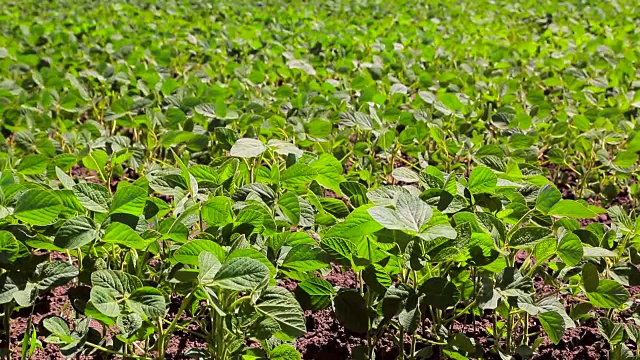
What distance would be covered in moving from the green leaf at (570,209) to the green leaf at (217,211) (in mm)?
665

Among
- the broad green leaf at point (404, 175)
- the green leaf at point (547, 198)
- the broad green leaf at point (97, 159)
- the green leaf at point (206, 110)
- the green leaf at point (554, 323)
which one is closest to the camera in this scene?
the green leaf at point (554, 323)

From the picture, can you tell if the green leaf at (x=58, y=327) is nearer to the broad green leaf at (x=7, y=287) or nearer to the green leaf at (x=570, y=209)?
the broad green leaf at (x=7, y=287)

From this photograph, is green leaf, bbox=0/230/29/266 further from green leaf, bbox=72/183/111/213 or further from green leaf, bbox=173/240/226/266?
green leaf, bbox=173/240/226/266

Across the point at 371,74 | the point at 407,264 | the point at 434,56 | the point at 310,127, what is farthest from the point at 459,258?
the point at 434,56

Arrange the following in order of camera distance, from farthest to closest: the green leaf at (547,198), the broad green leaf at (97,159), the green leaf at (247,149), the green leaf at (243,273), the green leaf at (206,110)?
the green leaf at (206,110) < the broad green leaf at (97,159) < the green leaf at (247,149) < the green leaf at (547,198) < the green leaf at (243,273)

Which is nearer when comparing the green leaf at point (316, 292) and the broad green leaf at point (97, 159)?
the green leaf at point (316, 292)

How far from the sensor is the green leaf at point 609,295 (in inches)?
53.0

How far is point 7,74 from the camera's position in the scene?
3322 millimetres

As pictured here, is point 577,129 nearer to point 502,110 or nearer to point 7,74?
point 502,110

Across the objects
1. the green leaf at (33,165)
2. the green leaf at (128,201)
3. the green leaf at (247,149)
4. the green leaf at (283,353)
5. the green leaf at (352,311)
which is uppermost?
the green leaf at (128,201)

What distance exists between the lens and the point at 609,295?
4.45 feet

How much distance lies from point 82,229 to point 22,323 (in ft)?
2.41

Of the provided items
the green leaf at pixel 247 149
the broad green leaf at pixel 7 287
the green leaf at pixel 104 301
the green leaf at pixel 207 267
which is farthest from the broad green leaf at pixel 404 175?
the broad green leaf at pixel 7 287

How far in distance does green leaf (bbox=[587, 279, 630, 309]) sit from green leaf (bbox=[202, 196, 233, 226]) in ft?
2.45
